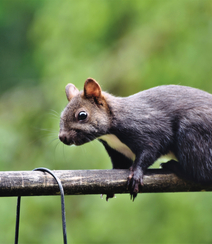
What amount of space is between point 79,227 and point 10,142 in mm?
1139

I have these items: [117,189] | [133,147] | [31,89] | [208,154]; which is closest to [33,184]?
[117,189]

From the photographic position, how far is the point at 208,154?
2.03 meters

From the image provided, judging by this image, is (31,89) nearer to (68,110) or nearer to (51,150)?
(51,150)

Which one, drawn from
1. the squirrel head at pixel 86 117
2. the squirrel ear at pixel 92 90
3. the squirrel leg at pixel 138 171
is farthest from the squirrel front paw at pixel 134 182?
the squirrel ear at pixel 92 90

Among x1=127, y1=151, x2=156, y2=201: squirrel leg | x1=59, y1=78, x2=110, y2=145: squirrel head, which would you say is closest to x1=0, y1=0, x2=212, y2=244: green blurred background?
x1=59, y1=78, x2=110, y2=145: squirrel head

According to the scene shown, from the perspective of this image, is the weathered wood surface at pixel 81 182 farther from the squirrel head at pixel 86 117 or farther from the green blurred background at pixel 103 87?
the green blurred background at pixel 103 87

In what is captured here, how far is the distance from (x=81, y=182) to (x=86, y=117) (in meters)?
0.42

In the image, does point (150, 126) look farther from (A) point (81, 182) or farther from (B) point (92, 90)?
(A) point (81, 182)

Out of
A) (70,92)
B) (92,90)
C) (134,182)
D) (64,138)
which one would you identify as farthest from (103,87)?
(134,182)

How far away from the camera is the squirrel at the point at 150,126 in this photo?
6.51 feet

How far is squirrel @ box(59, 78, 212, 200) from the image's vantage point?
6.51ft

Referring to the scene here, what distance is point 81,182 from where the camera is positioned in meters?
1.73

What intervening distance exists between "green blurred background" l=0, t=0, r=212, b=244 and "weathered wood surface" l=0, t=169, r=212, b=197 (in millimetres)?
1468

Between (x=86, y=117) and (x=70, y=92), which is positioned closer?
(x=86, y=117)
